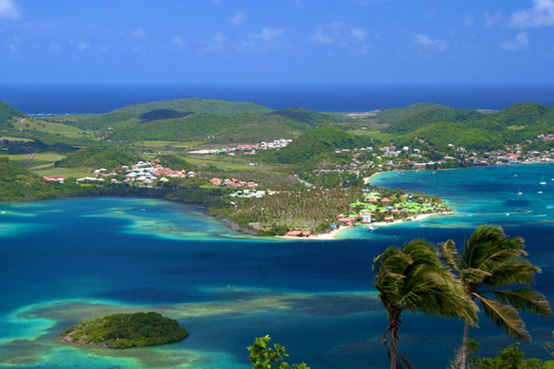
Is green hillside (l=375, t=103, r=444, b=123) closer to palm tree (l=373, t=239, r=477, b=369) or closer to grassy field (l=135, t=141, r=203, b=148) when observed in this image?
grassy field (l=135, t=141, r=203, b=148)

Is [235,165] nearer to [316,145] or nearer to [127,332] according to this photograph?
[316,145]

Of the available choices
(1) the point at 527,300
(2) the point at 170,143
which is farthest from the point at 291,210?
(2) the point at 170,143

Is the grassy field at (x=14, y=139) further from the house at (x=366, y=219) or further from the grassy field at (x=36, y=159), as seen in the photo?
the house at (x=366, y=219)

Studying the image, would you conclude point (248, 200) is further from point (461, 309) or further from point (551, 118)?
point (551, 118)

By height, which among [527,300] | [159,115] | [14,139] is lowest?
[14,139]

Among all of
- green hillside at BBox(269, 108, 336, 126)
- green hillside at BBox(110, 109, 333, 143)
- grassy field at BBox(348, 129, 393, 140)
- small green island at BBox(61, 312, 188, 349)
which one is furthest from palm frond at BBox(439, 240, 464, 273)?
green hillside at BBox(269, 108, 336, 126)

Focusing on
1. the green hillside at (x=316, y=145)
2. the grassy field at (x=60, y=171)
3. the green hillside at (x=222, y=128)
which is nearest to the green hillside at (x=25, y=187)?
the grassy field at (x=60, y=171)

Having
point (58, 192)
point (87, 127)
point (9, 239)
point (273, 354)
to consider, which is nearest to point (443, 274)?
point (273, 354)
